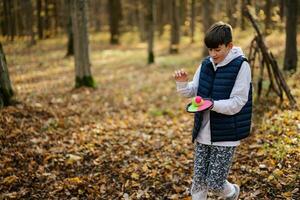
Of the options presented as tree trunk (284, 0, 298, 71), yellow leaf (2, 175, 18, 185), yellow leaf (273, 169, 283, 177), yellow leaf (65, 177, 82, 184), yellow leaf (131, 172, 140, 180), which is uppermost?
tree trunk (284, 0, 298, 71)

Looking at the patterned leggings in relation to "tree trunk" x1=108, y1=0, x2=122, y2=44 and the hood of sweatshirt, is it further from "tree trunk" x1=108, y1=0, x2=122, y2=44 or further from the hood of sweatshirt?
"tree trunk" x1=108, y1=0, x2=122, y2=44

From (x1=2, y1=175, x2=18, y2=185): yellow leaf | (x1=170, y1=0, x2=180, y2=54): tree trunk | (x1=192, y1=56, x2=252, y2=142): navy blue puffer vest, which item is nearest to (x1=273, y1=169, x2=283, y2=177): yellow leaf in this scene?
(x1=192, y1=56, x2=252, y2=142): navy blue puffer vest

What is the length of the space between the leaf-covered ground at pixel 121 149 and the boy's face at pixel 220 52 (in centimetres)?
225

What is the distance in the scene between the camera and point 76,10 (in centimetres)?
1161

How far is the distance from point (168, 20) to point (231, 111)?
39.0m

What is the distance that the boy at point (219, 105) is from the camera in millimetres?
3646

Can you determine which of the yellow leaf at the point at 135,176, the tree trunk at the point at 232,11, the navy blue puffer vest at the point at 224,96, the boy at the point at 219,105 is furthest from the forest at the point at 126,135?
the navy blue puffer vest at the point at 224,96

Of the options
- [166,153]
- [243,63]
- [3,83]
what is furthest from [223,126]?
[3,83]

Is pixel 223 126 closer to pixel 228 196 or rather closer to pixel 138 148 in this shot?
pixel 228 196

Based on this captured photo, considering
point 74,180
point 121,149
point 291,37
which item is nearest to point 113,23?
point 291,37

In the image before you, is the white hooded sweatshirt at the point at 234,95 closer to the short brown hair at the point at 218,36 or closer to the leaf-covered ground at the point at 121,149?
the short brown hair at the point at 218,36

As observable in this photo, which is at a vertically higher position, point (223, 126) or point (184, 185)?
point (223, 126)

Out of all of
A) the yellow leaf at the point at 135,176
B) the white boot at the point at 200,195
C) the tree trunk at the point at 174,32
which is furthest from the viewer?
the tree trunk at the point at 174,32

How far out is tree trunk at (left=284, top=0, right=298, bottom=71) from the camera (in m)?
10.5
